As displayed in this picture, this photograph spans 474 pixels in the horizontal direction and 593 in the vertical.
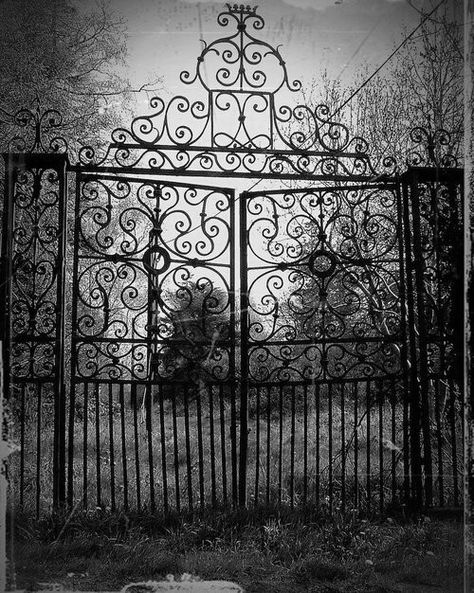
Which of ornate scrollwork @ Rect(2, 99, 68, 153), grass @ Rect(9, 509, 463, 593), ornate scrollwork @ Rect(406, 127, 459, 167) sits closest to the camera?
grass @ Rect(9, 509, 463, 593)

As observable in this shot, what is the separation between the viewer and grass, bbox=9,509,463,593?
2832 mm

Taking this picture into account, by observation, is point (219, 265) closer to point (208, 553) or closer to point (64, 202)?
point (64, 202)

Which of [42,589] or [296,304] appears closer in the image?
[42,589]

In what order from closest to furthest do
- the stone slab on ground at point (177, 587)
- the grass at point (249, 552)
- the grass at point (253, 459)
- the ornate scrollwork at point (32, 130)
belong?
the stone slab on ground at point (177, 587) < the grass at point (249, 552) < the ornate scrollwork at point (32, 130) < the grass at point (253, 459)

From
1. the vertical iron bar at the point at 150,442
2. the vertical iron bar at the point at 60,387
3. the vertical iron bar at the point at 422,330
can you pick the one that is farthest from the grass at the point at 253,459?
the vertical iron bar at the point at 422,330

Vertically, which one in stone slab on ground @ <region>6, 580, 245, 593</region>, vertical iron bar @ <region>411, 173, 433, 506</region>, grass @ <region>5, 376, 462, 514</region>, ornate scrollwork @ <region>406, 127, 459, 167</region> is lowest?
stone slab on ground @ <region>6, 580, 245, 593</region>

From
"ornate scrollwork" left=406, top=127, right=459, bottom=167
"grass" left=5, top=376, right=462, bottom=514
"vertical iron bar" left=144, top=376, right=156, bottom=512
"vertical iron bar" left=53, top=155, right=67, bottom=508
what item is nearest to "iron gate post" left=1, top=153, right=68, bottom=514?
"vertical iron bar" left=53, top=155, right=67, bottom=508

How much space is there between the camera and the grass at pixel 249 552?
2832mm

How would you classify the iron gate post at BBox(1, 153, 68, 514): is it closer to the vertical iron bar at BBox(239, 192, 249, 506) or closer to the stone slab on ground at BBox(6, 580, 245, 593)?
the stone slab on ground at BBox(6, 580, 245, 593)

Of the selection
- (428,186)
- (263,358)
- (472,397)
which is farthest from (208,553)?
(428,186)

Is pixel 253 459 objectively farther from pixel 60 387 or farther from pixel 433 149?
pixel 433 149

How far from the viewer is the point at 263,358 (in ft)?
12.6

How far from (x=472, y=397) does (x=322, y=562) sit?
1308 millimetres

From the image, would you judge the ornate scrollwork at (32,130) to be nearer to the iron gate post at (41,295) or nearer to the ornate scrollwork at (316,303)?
the iron gate post at (41,295)
